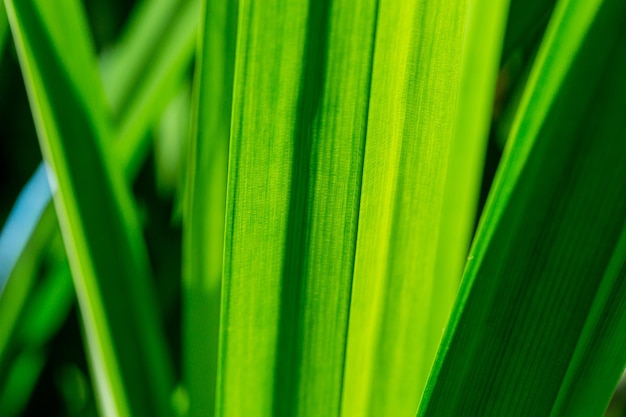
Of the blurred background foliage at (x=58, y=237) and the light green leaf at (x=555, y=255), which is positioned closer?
the light green leaf at (x=555, y=255)

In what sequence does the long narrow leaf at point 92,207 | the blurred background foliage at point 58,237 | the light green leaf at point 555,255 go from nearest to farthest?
the light green leaf at point 555,255, the long narrow leaf at point 92,207, the blurred background foliage at point 58,237

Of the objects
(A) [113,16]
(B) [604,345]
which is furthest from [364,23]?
(A) [113,16]

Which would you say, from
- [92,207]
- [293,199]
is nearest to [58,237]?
[92,207]

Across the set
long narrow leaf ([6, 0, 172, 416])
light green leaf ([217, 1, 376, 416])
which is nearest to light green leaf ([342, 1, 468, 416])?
light green leaf ([217, 1, 376, 416])

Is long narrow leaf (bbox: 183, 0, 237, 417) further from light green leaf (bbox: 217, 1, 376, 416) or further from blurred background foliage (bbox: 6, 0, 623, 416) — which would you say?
blurred background foliage (bbox: 6, 0, 623, 416)

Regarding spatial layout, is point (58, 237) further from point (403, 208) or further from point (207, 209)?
point (403, 208)

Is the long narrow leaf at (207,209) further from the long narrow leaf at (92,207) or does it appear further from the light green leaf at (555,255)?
the light green leaf at (555,255)

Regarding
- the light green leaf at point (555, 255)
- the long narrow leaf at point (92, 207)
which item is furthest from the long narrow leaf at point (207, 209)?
the light green leaf at point (555, 255)

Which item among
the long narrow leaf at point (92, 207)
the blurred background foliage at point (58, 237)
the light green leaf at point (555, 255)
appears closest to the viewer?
the light green leaf at point (555, 255)
